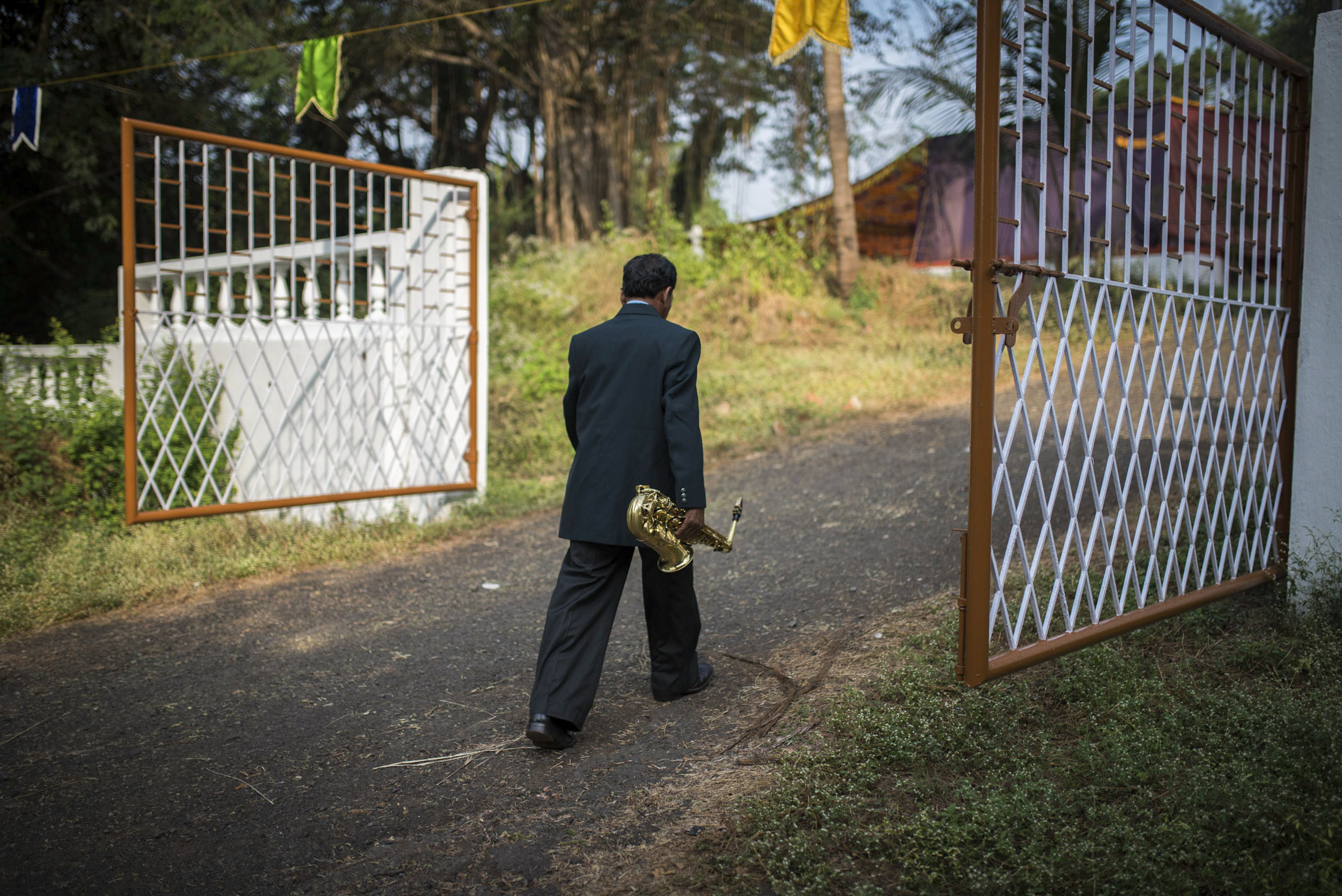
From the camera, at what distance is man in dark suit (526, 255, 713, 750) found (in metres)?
2.86

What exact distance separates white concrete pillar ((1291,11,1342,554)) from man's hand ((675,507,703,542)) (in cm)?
235

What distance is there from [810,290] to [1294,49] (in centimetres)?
593

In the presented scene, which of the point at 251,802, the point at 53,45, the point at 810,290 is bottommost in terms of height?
the point at 251,802

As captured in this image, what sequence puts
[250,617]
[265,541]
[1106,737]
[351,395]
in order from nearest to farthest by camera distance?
1. [1106,737]
2. [250,617]
3. [265,541]
4. [351,395]

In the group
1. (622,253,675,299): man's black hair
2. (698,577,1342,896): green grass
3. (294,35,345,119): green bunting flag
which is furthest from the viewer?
(294,35,345,119): green bunting flag

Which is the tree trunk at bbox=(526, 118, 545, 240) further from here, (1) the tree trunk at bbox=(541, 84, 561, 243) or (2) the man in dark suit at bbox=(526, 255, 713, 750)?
(2) the man in dark suit at bbox=(526, 255, 713, 750)

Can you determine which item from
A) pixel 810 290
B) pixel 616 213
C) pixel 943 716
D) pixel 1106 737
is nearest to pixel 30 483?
pixel 943 716

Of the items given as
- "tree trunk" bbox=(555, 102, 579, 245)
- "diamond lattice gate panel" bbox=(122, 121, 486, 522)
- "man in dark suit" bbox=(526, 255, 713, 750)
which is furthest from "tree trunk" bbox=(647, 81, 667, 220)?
"man in dark suit" bbox=(526, 255, 713, 750)

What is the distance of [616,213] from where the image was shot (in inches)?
559

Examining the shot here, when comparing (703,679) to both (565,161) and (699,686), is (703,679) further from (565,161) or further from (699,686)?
(565,161)

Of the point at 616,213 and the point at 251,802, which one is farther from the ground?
the point at 616,213

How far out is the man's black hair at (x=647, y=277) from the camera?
9.97ft

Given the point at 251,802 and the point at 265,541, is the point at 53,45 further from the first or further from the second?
the point at 251,802

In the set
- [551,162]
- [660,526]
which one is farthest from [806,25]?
[551,162]
